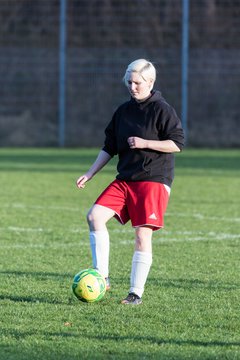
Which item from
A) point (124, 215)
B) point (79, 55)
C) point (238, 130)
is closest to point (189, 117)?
point (238, 130)

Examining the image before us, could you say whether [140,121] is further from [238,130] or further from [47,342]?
[238,130]

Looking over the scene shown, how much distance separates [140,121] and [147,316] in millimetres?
1417

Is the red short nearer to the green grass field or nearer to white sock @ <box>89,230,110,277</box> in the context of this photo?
white sock @ <box>89,230,110,277</box>

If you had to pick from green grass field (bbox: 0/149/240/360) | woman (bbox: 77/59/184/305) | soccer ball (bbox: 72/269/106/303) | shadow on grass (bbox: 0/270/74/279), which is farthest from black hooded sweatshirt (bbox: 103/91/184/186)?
shadow on grass (bbox: 0/270/74/279)

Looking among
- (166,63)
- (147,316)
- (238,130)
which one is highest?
(147,316)

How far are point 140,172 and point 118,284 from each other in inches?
45.0

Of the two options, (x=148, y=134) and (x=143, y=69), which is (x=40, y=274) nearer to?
(x=148, y=134)

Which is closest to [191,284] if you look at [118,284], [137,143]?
[118,284]

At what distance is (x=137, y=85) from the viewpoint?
22.6ft

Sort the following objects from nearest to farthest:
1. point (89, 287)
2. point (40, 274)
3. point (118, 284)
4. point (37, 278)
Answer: point (89, 287) < point (118, 284) < point (37, 278) < point (40, 274)

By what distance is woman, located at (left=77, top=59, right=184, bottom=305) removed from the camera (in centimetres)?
688

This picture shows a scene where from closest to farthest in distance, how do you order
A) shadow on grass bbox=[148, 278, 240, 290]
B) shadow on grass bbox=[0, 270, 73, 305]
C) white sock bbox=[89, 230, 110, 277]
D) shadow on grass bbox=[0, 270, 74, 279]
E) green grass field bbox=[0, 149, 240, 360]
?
green grass field bbox=[0, 149, 240, 360] → shadow on grass bbox=[0, 270, 73, 305] → white sock bbox=[89, 230, 110, 277] → shadow on grass bbox=[148, 278, 240, 290] → shadow on grass bbox=[0, 270, 74, 279]

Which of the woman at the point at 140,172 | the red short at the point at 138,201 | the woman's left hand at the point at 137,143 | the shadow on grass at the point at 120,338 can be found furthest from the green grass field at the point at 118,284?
the woman's left hand at the point at 137,143

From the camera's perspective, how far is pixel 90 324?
20.1 ft
